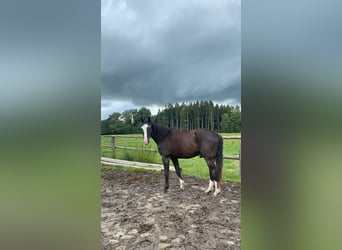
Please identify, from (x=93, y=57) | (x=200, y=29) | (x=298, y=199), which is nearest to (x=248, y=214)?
(x=298, y=199)

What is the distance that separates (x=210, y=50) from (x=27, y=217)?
121 cm

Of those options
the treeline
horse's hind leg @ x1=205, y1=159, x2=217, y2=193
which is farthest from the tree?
horse's hind leg @ x1=205, y1=159, x2=217, y2=193

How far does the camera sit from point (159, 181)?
4.88 ft

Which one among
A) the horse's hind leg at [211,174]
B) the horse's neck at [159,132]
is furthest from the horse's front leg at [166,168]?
the horse's hind leg at [211,174]

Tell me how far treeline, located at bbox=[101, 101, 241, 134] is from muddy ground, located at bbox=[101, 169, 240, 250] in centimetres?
27

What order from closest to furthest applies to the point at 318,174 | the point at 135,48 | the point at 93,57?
the point at 318,174 → the point at 93,57 → the point at 135,48

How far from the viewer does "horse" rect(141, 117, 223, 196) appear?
1.42 meters

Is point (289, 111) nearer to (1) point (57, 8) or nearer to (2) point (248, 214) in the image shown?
(2) point (248, 214)

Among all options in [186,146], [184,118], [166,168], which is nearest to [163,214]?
[166,168]

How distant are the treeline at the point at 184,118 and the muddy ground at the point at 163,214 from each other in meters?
0.27

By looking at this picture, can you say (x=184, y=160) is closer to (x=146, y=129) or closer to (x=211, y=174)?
(x=211, y=174)

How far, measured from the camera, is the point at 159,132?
1472mm

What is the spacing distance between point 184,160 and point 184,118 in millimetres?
261

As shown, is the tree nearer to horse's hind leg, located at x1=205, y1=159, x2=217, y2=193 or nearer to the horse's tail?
the horse's tail
